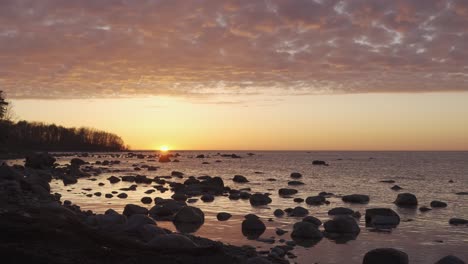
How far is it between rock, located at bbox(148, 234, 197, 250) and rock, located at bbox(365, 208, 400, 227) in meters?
12.1

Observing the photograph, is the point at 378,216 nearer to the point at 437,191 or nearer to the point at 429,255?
the point at 429,255

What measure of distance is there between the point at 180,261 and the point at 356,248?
8.52 m

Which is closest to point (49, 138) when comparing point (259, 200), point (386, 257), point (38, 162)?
point (38, 162)

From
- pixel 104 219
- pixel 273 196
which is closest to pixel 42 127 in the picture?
pixel 273 196

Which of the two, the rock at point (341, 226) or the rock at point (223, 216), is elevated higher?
the rock at point (341, 226)

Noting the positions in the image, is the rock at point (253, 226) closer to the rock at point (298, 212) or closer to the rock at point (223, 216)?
the rock at point (223, 216)

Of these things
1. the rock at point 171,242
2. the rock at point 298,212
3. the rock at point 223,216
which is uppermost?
the rock at point 171,242

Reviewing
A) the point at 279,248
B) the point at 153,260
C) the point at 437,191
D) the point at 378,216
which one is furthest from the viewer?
the point at 437,191

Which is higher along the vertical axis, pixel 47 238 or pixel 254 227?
pixel 47 238

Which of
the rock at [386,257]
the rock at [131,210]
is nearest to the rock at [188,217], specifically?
the rock at [131,210]

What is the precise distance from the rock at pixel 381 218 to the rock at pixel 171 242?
39.9 ft

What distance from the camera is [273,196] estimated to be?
3531cm

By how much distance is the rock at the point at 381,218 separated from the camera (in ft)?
73.1

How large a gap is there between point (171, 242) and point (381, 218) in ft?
43.0
